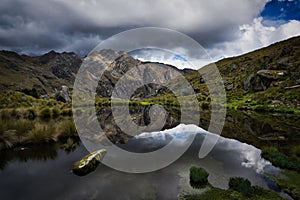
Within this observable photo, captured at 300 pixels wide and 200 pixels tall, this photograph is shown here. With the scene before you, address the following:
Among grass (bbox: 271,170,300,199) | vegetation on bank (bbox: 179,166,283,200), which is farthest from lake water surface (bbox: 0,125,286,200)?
vegetation on bank (bbox: 179,166,283,200)

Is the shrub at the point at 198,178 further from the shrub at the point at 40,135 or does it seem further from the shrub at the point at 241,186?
the shrub at the point at 40,135

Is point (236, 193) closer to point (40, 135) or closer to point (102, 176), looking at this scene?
point (102, 176)

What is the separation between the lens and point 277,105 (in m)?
56.1

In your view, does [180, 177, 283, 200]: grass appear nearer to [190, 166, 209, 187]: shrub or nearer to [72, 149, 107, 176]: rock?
[190, 166, 209, 187]: shrub

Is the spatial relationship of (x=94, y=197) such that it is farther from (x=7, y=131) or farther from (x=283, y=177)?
(x=7, y=131)

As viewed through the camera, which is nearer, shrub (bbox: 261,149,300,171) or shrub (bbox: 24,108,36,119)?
shrub (bbox: 261,149,300,171)

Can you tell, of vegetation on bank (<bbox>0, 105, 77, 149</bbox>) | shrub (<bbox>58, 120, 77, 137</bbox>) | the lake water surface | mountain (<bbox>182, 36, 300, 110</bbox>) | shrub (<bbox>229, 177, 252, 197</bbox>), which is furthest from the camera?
mountain (<bbox>182, 36, 300, 110</bbox>)

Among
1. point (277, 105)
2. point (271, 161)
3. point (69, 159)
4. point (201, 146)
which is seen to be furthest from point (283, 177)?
point (277, 105)

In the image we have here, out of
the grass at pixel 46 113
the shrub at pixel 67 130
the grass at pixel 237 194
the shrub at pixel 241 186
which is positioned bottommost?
the grass at pixel 237 194

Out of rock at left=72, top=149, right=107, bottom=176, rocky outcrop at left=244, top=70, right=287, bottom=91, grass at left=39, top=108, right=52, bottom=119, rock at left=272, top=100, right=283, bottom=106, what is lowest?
rock at left=272, top=100, right=283, bottom=106

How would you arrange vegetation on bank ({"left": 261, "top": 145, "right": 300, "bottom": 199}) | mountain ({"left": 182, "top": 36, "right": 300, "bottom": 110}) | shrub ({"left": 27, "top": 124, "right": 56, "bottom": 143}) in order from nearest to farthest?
vegetation on bank ({"left": 261, "top": 145, "right": 300, "bottom": 199}) → shrub ({"left": 27, "top": 124, "right": 56, "bottom": 143}) → mountain ({"left": 182, "top": 36, "right": 300, "bottom": 110})

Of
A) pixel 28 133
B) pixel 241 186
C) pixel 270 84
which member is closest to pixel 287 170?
pixel 241 186

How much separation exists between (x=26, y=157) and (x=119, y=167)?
685 cm

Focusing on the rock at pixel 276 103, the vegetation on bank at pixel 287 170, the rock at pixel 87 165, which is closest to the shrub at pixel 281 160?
the vegetation on bank at pixel 287 170
